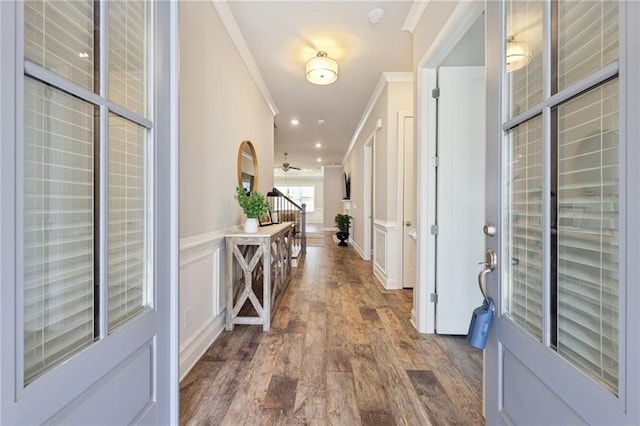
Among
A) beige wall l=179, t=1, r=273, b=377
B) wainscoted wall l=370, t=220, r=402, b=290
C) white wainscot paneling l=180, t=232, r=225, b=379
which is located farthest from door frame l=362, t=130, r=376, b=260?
white wainscot paneling l=180, t=232, r=225, b=379

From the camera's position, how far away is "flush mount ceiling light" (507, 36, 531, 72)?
0.89 metres

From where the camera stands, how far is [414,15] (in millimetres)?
2303

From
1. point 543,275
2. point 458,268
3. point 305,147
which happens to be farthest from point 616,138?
point 305,147

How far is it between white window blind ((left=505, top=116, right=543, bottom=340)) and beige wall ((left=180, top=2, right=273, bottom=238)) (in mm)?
1640

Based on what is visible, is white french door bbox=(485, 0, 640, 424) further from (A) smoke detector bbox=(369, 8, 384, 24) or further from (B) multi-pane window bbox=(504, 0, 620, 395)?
(A) smoke detector bbox=(369, 8, 384, 24)

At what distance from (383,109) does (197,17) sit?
2546mm

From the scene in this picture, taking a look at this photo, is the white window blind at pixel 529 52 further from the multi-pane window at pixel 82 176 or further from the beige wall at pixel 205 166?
the beige wall at pixel 205 166

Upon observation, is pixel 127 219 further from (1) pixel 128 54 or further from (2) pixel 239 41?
(2) pixel 239 41

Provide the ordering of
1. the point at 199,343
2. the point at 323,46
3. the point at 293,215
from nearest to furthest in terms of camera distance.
→ the point at 199,343 → the point at 323,46 → the point at 293,215

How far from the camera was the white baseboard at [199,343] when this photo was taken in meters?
1.72

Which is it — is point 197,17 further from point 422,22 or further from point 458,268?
point 458,268

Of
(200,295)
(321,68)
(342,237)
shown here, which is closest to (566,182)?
(200,295)

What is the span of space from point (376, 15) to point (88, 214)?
8.12 feet

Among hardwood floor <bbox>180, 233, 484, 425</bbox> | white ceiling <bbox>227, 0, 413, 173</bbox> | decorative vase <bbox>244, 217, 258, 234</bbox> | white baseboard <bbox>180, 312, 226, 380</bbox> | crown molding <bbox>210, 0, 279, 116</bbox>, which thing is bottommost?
hardwood floor <bbox>180, 233, 484, 425</bbox>
